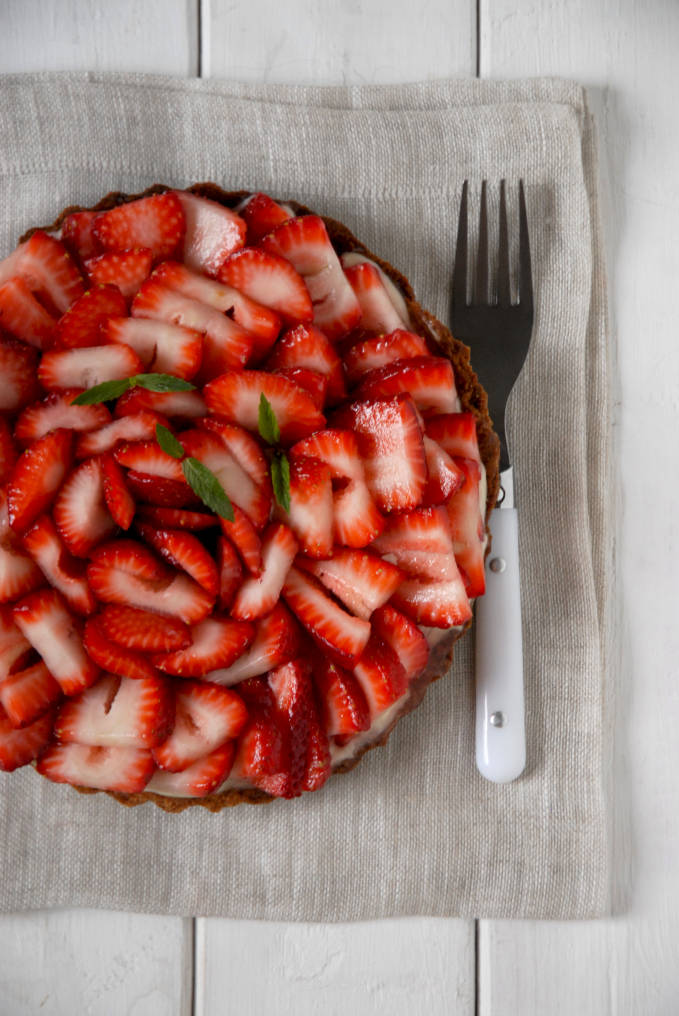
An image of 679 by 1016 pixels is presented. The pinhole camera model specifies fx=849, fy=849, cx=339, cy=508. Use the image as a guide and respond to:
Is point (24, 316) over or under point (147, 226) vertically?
under

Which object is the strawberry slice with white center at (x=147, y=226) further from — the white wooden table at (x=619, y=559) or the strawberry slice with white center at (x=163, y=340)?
the white wooden table at (x=619, y=559)

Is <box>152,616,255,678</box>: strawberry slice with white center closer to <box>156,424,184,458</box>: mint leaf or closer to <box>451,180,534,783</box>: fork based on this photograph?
<box>156,424,184,458</box>: mint leaf

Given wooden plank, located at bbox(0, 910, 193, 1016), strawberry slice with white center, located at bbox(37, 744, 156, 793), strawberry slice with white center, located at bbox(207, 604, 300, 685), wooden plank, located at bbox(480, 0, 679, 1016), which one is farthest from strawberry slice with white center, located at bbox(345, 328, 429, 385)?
wooden plank, located at bbox(0, 910, 193, 1016)

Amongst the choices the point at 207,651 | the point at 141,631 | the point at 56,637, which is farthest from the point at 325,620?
the point at 56,637

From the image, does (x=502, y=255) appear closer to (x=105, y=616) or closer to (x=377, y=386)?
(x=377, y=386)

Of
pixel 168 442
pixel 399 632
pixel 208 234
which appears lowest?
pixel 399 632

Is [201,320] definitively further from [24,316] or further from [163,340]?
[24,316]
